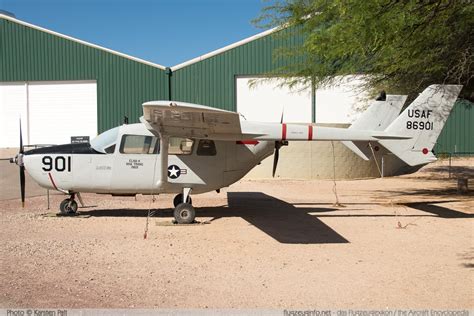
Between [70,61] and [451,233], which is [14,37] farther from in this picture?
[451,233]

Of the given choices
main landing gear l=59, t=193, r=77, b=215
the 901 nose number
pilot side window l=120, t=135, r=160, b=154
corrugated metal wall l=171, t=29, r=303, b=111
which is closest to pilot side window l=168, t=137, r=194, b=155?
pilot side window l=120, t=135, r=160, b=154

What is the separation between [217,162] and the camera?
11500 millimetres

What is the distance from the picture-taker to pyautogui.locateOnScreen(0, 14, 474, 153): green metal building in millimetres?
31219

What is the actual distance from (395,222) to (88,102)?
2594 centimetres

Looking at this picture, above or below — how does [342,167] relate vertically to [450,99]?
below

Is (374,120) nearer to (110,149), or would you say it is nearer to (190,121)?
(190,121)

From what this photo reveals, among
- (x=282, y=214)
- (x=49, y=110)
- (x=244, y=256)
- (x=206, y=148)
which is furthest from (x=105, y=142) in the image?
(x=49, y=110)

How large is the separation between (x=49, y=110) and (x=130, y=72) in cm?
655

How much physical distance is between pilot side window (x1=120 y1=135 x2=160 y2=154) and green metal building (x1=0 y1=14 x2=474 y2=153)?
19.9 metres

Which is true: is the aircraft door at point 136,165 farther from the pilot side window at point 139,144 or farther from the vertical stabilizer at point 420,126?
the vertical stabilizer at point 420,126

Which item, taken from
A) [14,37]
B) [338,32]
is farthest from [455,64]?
[14,37]

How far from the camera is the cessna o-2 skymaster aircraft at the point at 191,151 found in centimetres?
1105

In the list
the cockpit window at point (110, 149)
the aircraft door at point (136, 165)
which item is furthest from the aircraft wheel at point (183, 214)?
the cockpit window at point (110, 149)

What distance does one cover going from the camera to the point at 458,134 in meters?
32.1
